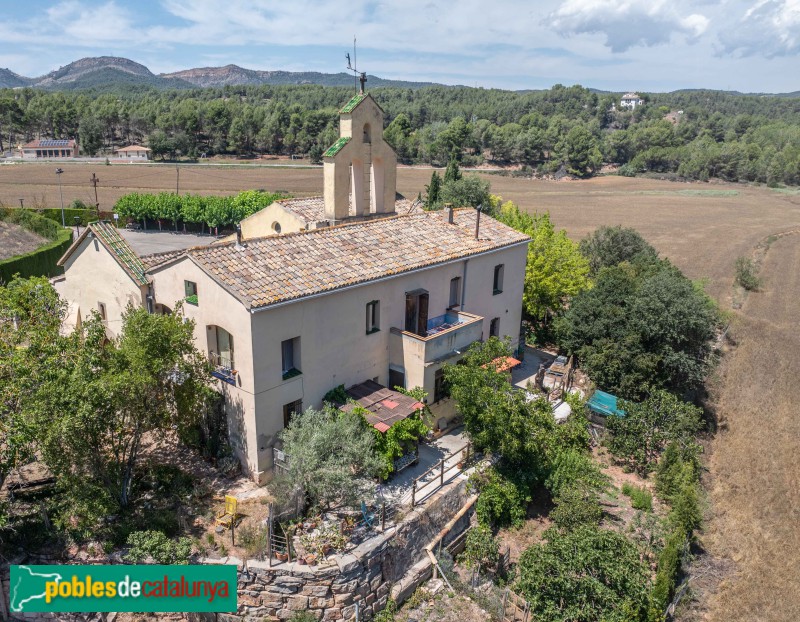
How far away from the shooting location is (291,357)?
1925cm

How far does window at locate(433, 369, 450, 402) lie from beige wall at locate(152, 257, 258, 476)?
747 centimetres

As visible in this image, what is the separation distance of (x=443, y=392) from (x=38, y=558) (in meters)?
14.2

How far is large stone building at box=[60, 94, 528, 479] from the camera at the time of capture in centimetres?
1825

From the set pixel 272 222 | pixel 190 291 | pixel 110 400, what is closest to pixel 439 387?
pixel 190 291

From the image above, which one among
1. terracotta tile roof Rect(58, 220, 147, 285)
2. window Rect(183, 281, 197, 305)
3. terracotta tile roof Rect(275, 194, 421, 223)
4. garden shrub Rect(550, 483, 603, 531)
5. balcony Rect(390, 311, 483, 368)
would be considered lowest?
garden shrub Rect(550, 483, 603, 531)

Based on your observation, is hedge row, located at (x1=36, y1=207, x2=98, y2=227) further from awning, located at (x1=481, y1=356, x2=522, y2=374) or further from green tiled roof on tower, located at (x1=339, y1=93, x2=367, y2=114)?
awning, located at (x1=481, y1=356, x2=522, y2=374)

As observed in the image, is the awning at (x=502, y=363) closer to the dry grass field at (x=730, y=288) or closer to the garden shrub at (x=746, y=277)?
the dry grass field at (x=730, y=288)

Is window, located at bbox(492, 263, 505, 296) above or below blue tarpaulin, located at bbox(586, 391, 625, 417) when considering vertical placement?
above

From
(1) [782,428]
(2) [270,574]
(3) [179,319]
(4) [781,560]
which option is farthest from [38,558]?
(1) [782,428]

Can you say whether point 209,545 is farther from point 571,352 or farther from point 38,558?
point 571,352

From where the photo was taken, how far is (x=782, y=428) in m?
27.5

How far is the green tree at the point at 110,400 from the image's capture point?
14.6 metres

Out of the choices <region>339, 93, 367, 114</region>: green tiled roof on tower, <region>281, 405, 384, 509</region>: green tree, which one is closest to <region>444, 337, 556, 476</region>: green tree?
<region>281, 405, 384, 509</region>: green tree

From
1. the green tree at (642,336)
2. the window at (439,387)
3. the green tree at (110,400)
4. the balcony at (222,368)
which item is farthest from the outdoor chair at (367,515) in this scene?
the green tree at (642,336)
